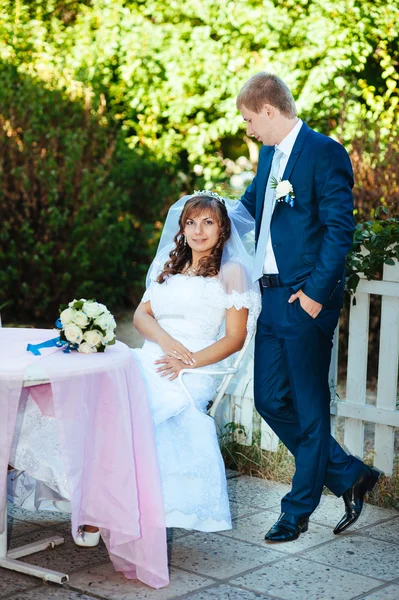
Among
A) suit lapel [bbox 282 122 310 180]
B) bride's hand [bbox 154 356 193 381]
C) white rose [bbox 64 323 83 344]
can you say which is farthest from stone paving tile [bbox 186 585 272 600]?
suit lapel [bbox 282 122 310 180]

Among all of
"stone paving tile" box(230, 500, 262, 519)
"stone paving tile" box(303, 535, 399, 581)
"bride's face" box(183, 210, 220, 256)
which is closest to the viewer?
"stone paving tile" box(303, 535, 399, 581)

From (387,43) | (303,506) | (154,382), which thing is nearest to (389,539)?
(303,506)

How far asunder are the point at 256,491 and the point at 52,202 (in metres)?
4.53

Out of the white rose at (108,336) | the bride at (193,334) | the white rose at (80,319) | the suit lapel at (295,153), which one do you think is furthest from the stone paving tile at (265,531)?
the suit lapel at (295,153)

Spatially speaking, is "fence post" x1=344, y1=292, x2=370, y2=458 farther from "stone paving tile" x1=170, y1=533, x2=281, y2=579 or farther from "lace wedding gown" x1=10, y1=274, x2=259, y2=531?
"stone paving tile" x1=170, y1=533, x2=281, y2=579

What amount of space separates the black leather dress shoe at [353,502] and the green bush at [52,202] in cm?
482

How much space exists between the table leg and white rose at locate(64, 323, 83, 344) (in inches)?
28.2

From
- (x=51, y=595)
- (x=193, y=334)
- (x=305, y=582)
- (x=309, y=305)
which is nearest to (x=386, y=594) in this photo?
(x=305, y=582)

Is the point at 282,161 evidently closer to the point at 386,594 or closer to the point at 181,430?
the point at 181,430

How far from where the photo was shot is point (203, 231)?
4.34 metres

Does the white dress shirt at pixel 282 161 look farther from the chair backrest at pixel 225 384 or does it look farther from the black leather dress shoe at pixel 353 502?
the black leather dress shoe at pixel 353 502

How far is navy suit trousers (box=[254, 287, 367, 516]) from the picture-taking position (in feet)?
13.2

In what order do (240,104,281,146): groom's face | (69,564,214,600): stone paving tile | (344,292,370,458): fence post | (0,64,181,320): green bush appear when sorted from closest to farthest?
(69,564,214,600): stone paving tile → (240,104,281,146): groom's face → (344,292,370,458): fence post → (0,64,181,320): green bush

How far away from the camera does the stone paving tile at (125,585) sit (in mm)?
3570
